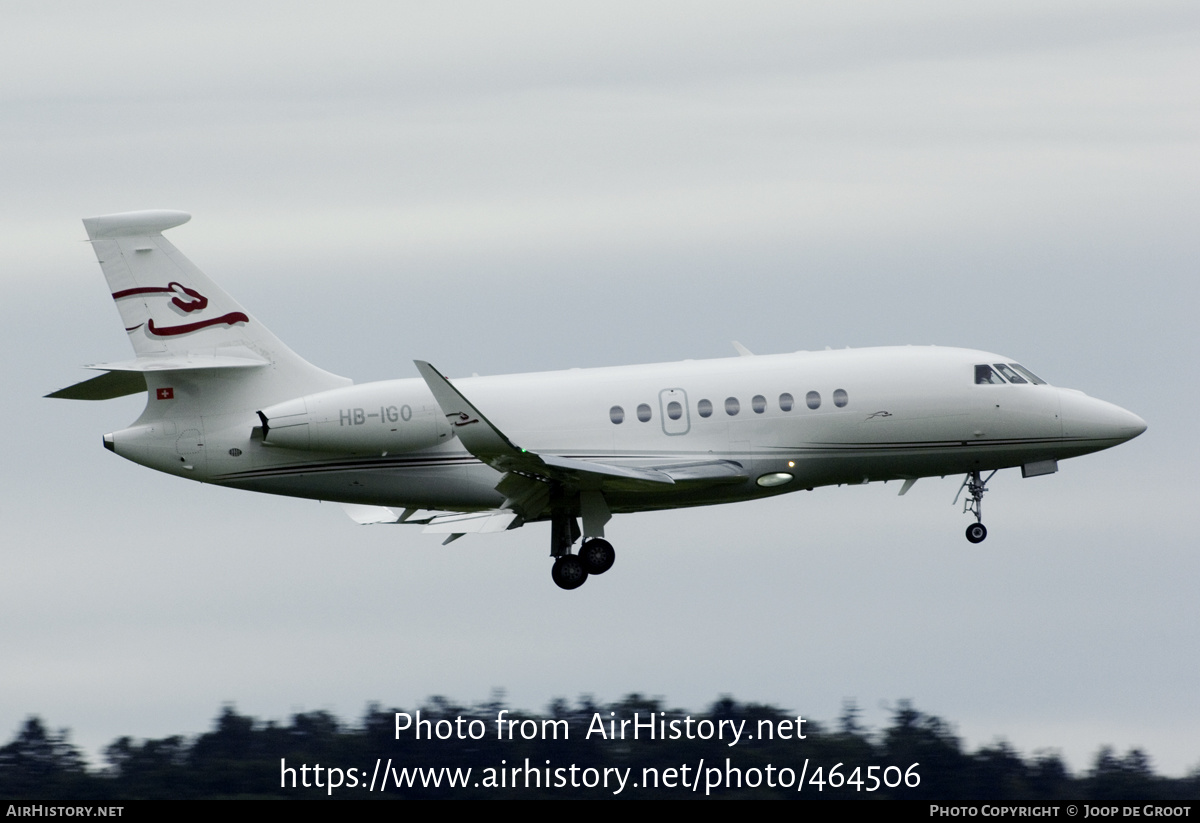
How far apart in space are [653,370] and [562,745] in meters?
15.3

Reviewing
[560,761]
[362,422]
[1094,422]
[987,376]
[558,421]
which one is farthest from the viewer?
[560,761]

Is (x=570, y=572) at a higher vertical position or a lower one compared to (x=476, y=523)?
lower

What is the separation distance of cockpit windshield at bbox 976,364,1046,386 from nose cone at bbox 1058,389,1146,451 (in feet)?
2.57

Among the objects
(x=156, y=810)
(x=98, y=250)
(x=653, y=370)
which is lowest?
(x=156, y=810)

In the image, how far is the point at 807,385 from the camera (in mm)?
37844

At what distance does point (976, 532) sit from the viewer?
130 feet

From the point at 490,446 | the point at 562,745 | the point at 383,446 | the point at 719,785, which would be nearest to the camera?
the point at 490,446

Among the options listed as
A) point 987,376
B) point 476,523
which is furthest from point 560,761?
point 987,376

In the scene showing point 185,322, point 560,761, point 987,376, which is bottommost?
point 560,761

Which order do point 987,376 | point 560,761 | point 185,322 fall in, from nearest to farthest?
1. point 987,376
2. point 185,322
3. point 560,761

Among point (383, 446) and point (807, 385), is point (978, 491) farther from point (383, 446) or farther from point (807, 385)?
point (383, 446)

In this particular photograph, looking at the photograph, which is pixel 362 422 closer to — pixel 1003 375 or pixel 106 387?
pixel 106 387

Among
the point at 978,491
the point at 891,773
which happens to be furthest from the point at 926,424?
the point at 891,773

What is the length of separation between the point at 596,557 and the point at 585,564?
0.26 meters
